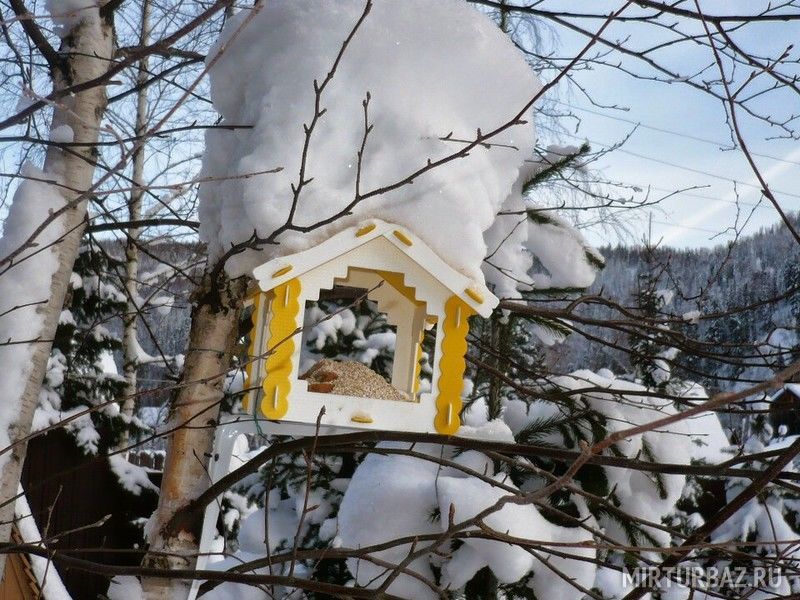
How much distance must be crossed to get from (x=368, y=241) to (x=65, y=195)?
2.40ft

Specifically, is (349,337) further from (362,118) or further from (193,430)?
(362,118)

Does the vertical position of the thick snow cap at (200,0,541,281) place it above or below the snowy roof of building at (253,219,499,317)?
above

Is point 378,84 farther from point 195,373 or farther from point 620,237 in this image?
point 620,237

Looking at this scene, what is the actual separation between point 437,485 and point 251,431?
886mm

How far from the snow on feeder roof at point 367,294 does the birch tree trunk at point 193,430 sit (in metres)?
0.09

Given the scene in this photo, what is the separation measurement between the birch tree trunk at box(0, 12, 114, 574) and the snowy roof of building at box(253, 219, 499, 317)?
1.53 ft

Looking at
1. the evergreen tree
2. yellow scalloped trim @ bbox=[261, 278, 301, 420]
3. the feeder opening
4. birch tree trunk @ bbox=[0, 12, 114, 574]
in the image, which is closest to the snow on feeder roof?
yellow scalloped trim @ bbox=[261, 278, 301, 420]

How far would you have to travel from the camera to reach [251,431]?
6.67 feet

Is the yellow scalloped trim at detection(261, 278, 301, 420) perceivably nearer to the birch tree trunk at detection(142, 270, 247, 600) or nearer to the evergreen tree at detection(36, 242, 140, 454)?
the birch tree trunk at detection(142, 270, 247, 600)

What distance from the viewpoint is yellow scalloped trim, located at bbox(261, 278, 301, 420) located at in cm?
184

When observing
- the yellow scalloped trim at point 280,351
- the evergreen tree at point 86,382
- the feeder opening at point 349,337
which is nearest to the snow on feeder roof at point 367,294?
the yellow scalloped trim at point 280,351

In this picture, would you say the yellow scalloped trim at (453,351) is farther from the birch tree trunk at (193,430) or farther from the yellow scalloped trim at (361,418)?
the birch tree trunk at (193,430)

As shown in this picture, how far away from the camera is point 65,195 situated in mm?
1913

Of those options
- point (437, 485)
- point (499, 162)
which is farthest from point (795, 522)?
point (499, 162)
